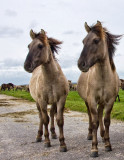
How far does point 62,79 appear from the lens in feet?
23.7

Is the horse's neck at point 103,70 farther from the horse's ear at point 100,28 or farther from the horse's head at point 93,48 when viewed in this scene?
the horse's ear at point 100,28

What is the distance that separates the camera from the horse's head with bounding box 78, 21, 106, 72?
5773 millimetres

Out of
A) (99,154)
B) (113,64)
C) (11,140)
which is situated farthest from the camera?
(11,140)

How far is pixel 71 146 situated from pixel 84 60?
2.77 m

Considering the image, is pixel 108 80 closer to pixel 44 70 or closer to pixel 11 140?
pixel 44 70

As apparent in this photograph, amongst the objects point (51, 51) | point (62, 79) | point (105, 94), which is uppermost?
point (51, 51)

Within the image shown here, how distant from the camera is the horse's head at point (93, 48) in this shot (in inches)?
227

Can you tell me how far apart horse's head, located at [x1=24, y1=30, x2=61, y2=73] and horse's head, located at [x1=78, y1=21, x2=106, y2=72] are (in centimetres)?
136

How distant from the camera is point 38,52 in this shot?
6.72m

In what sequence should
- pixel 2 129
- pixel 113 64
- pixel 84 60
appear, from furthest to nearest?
pixel 2 129 → pixel 113 64 → pixel 84 60

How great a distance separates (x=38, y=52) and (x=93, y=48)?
5.37 feet

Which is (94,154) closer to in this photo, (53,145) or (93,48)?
(53,145)

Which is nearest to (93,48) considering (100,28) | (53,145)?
(100,28)

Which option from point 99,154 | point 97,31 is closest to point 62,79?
point 97,31
